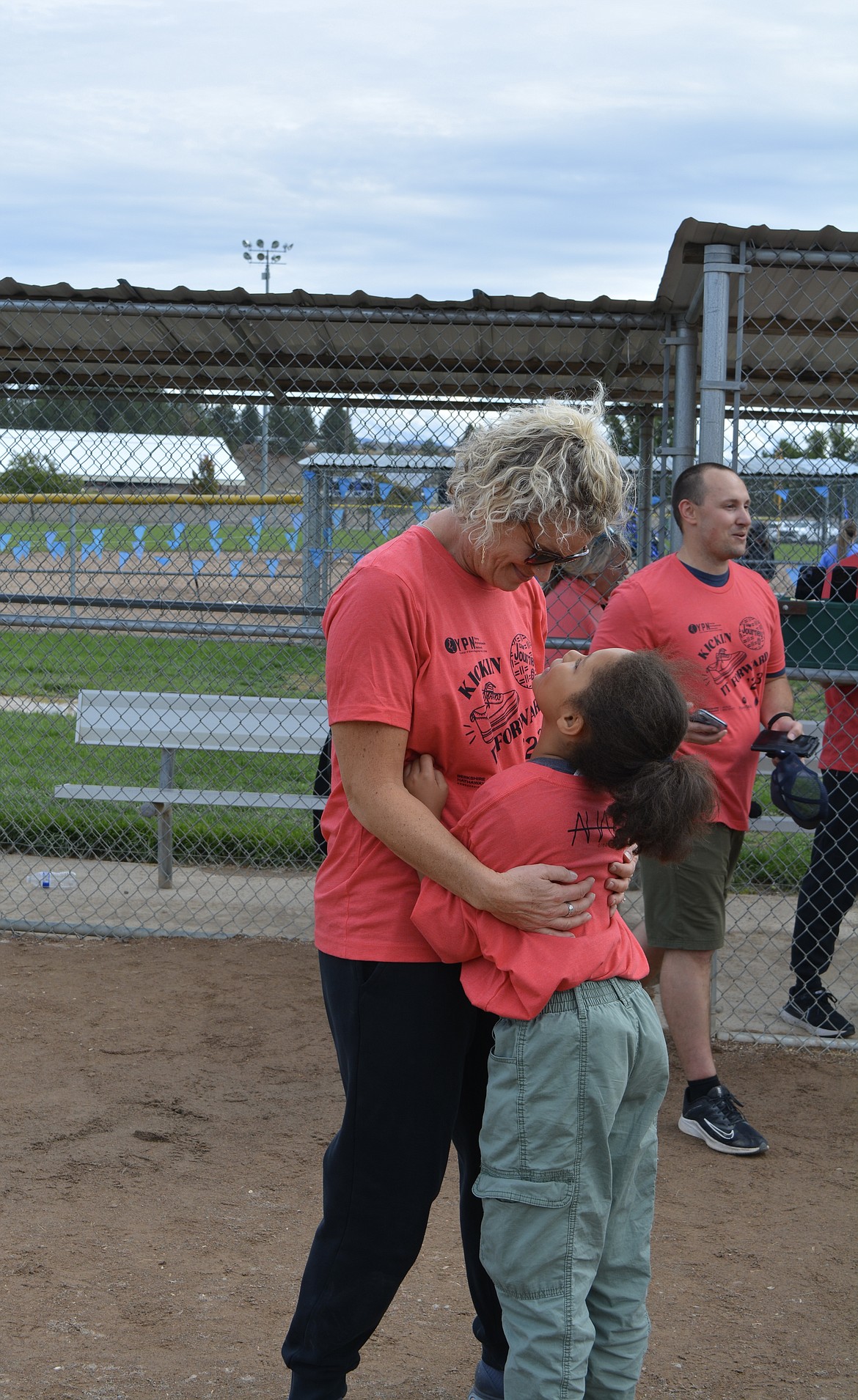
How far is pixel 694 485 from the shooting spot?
3.60 metres

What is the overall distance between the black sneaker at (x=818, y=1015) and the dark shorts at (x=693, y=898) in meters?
1.20

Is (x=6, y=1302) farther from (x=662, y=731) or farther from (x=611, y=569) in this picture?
(x=611, y=569)

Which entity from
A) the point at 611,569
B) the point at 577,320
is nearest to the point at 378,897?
the point at 611,569

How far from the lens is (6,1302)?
265 cm

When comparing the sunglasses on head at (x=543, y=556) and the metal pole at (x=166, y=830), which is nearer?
the sunglasses on head at (x=543, y=556)

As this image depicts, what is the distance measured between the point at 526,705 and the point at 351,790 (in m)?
0.39

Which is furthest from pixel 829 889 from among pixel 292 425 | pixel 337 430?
pixel 292 425

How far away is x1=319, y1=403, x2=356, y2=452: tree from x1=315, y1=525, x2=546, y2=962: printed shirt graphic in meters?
4.85

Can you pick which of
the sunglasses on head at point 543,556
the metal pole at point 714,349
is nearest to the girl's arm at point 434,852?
the sunglasses on head at point 543,556

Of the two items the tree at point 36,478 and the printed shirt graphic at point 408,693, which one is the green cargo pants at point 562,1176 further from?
the tree at point 36,478

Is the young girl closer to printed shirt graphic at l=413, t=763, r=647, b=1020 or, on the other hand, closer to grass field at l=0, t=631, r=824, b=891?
printed shirt graphic at l=413, t=763, r=647, b=1020

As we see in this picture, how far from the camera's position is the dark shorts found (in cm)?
346

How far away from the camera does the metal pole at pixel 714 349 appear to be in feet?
12.8

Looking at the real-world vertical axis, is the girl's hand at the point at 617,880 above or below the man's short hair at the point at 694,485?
below
